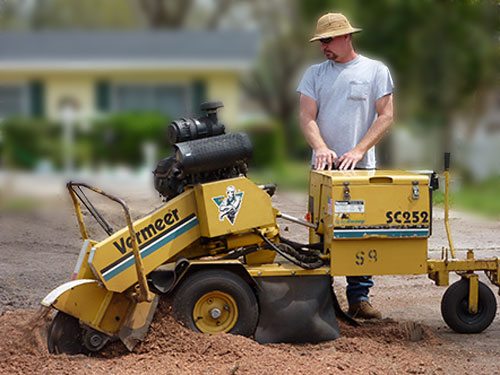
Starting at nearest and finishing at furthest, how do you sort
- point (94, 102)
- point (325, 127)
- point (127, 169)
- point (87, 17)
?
1. point (325, 127)
2. point (127, 169)
3. point (94, 102)
4. point (87, 17)

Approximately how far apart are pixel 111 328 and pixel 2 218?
6139 mm

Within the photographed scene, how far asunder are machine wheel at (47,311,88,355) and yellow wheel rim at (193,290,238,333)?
0.71m

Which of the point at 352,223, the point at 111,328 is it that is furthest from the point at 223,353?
the point at 352,223

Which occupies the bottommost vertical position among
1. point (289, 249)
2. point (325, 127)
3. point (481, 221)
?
point (481, 221)

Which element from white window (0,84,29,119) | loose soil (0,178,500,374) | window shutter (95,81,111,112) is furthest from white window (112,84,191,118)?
loose soil (0,178,500,374)

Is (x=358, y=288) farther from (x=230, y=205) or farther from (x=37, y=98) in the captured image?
(x=37, y=98)

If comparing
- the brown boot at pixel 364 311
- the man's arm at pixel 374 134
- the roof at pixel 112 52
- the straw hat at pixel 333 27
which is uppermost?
the straw hat at pixel 333 27

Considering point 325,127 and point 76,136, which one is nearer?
point 325,127

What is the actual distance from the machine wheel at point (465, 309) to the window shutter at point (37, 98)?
16.0 m

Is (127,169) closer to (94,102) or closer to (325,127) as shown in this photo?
(94,102)

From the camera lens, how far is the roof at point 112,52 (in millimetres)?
23422

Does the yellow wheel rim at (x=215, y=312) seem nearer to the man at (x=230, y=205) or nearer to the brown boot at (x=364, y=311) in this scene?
the man at (x=230, y=205)

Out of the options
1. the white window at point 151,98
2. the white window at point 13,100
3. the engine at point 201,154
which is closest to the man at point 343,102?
the engine at point 201,154

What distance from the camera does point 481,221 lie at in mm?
12141
